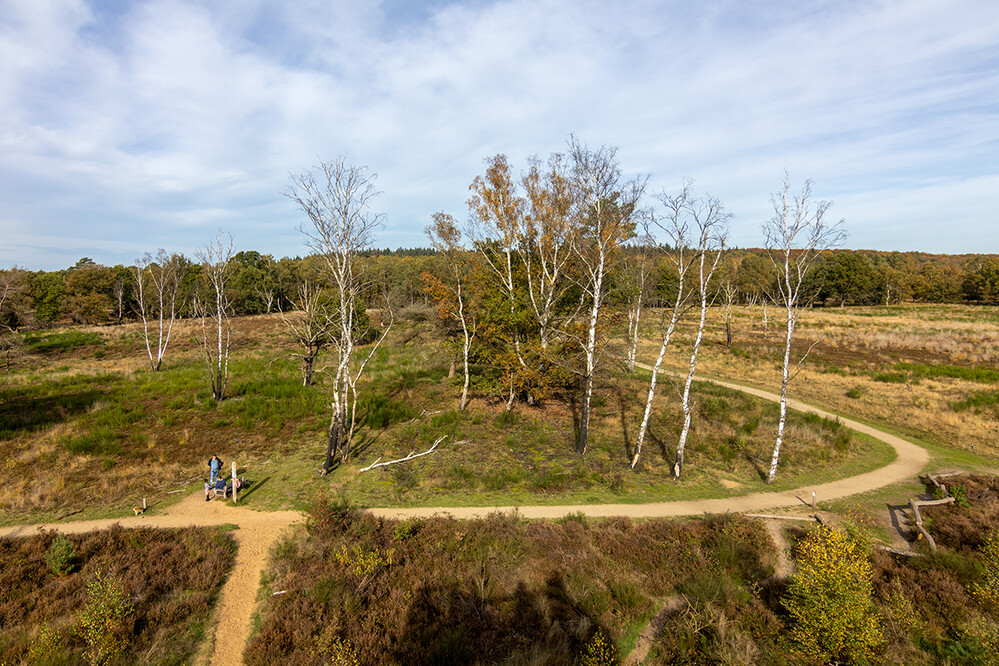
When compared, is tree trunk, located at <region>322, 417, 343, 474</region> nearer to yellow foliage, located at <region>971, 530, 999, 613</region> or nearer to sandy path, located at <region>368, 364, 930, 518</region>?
sandy path, located at <region>368, 364, 930, 518</region>

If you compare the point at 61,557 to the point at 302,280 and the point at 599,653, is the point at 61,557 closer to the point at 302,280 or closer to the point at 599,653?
the point at 599,653

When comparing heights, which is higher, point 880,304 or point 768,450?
point 880,304

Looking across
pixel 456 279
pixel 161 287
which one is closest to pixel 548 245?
pixel 456 279

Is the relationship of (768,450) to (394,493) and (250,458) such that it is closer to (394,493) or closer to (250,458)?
(394,493)

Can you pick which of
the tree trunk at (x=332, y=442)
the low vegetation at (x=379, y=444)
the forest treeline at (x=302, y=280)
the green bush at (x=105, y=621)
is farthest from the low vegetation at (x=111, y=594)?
the forest treeline at (x=302, y=280)

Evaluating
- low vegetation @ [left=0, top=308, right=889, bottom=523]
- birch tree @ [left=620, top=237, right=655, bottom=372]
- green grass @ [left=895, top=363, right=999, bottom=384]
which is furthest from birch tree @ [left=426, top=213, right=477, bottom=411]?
green grass @ [left=895, top=363, right=999, bottom=384]

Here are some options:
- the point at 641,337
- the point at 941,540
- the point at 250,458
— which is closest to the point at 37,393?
the point at 250,458
